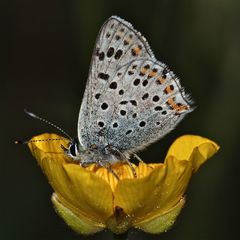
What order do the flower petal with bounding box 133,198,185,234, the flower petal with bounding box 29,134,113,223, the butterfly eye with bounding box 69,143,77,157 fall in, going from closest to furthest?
1. the flower petal with bounding box 29,134,113,223
2. the flower petal with bounding box 133,198,185,234
3. the butterfly eye with bounding box 69,143,77,157

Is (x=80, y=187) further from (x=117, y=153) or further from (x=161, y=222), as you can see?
(x=117, y=153)

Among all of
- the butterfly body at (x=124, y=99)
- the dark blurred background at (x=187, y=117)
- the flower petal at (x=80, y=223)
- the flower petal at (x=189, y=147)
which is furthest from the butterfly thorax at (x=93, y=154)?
the dark blurred background at (x=187, y=117)

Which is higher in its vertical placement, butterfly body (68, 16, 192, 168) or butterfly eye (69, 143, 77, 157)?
butterfly body (68, 16, 192, 168)

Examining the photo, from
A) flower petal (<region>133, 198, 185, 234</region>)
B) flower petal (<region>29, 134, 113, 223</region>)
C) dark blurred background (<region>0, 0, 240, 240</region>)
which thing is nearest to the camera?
flower petal (<region>29, 134, 113, 223</region>)

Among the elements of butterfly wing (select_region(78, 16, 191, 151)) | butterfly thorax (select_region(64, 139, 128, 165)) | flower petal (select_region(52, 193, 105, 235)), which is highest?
butterfly wing (select_region(78, 16, 191, 151))

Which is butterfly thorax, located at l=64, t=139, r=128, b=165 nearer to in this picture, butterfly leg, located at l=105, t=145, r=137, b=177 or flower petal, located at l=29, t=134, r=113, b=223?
butterfly leg, located at l=105, t=145, r=137, b=177

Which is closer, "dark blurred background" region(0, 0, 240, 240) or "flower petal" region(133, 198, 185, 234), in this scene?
"flower petal" region(133, 198, 185, 234)

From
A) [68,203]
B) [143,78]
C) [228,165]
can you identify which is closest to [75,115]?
[228,165]

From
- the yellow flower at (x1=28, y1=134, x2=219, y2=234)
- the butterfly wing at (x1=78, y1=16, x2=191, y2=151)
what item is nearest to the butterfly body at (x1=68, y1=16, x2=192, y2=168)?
the butterfly wing at (x1=78, y1=16, x2=191, y2=151)
